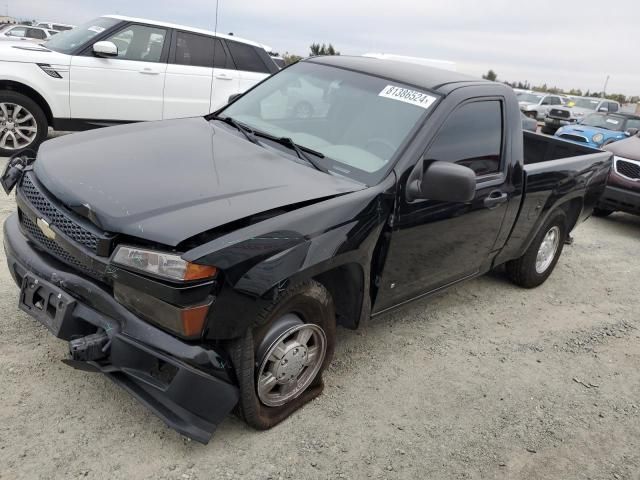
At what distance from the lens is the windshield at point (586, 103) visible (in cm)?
2684

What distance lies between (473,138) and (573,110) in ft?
83.9

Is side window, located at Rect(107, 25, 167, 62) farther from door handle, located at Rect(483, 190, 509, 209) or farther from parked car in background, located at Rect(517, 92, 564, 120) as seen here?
parked car in background, located at Rect(517, 92, 564, 120)

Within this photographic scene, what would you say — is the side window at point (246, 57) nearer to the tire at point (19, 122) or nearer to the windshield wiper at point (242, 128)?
the tire at point (19, 122)

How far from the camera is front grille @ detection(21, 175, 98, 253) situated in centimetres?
242

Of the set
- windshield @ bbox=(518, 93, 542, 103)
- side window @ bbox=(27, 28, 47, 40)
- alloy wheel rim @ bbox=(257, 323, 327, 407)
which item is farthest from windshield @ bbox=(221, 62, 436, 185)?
windshield @ bbox=(518, 93, 542, 103)

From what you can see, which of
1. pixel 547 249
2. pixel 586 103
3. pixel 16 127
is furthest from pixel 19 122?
pixel 586 103

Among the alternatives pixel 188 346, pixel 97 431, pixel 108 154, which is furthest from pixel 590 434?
pixel 108 154

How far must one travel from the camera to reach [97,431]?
2602 millimetres

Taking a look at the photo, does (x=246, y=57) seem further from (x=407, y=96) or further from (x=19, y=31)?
(x=19, y=31)

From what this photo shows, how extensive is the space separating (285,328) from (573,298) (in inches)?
140

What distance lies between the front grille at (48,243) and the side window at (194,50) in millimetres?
5303

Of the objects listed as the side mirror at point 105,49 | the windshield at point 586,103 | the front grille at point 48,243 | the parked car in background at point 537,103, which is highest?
the side mirror at point 105,49

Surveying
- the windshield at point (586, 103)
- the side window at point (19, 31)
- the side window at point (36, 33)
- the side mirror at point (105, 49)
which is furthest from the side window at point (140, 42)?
the windshield at point (586, 103)

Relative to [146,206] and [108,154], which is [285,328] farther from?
[108,154]
